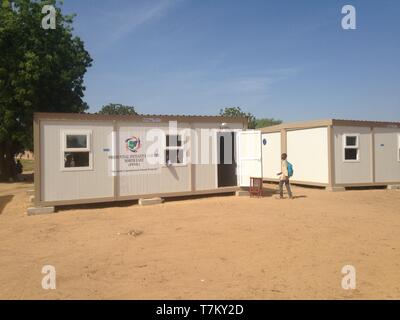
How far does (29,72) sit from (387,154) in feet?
56.5

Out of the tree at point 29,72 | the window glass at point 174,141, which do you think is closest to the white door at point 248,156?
the window glass at point 174,141

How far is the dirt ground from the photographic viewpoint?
470cm

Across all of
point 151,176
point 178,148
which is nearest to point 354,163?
point 178,148

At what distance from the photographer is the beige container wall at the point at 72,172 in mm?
10484

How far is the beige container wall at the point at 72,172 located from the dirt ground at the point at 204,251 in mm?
552

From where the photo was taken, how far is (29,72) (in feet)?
61.3

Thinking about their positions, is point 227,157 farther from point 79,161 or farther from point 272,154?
point 272,154

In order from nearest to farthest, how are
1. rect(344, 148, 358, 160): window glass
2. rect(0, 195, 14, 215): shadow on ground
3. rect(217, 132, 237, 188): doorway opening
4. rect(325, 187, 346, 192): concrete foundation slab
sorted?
rect(0, 195, 14, 215): shadow on ground
rect(217, 132, 237, 188): doorway opening
rect(325, 187, 346, 192): concrete foundation slab
rect(344, 148, 358, 160): window glass

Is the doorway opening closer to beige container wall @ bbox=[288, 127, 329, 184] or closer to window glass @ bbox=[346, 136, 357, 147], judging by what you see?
beige container wall @ bbox=[288, 127, 329, 184]

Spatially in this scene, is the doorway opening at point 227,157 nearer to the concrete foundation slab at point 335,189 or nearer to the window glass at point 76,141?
the concrete foundation slab at point 335,189

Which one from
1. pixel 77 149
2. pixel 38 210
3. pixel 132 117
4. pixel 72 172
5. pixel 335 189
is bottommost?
pixel 38 210

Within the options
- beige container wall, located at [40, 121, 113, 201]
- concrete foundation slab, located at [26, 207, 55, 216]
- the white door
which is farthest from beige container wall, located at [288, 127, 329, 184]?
concrete foundation slab, located at [26, 207, 55, 216]

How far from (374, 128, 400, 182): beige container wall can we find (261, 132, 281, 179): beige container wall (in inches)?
172
